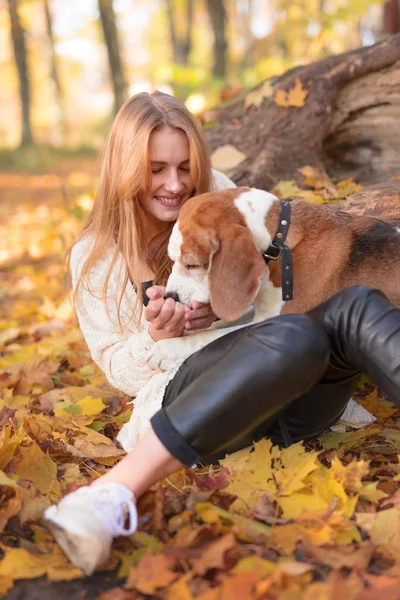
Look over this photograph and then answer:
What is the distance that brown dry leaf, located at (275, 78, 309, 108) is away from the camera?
557cm

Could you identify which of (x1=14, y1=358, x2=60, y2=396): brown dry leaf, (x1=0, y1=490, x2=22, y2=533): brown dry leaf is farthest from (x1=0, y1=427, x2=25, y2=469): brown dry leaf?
(x1=14, y1=358, x2=60, y2=396): brown dry leaf

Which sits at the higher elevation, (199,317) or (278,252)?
(278,252)

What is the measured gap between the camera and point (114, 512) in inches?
89.5

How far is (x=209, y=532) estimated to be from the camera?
2.36 m

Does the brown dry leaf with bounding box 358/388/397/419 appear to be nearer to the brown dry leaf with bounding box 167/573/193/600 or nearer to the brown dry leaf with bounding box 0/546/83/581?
the brown dry leaf with bounding box 167/573/193/600

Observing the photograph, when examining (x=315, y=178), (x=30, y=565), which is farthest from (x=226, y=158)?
(x=30, y=565)

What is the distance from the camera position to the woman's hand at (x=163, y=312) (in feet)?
10.2

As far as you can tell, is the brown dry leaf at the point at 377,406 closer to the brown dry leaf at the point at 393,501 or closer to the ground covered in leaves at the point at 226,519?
the ground covered in leaves at the point at 226,519

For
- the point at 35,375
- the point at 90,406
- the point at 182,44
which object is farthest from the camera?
the point at 182,44

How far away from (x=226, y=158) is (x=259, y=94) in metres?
0.74

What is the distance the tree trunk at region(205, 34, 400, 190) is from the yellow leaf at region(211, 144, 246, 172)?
0.01m

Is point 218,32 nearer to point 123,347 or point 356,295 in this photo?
point 123,347

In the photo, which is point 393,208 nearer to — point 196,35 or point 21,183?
point 21,183

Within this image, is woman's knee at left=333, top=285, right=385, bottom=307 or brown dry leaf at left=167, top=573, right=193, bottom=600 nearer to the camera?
brown dry leaf at left=167, top=573, right=193, bottom=600
